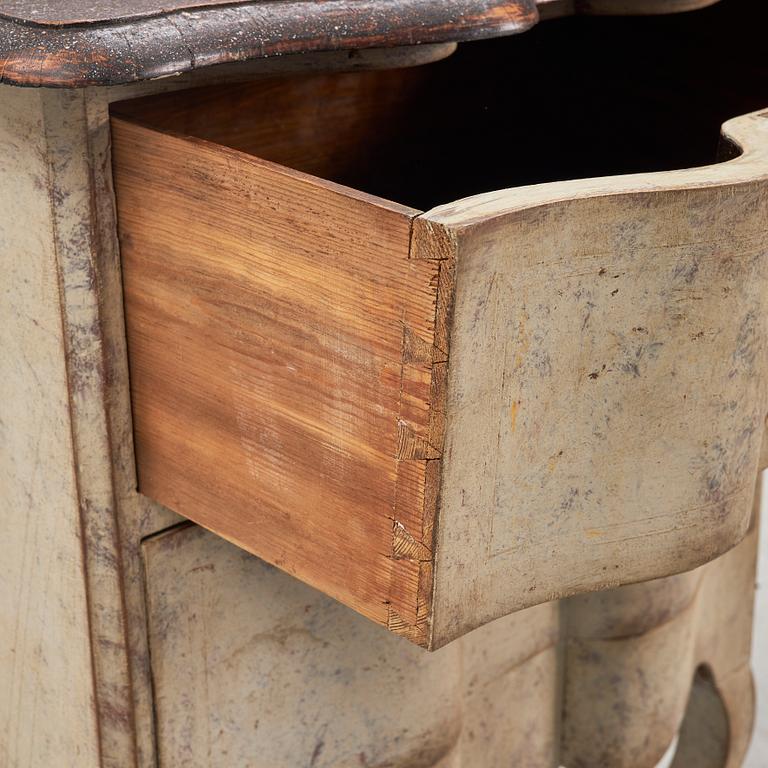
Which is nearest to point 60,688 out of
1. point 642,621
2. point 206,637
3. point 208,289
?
point 206,637

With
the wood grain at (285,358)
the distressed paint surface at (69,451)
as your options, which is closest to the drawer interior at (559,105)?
the distressed paint surface at (69,451)

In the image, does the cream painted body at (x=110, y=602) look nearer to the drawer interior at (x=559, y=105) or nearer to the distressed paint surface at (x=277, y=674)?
the distressed paint surface at (x=277, y=674)

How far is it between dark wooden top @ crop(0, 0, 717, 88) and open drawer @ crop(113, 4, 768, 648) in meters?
0.06

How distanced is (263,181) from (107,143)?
0.16 metres

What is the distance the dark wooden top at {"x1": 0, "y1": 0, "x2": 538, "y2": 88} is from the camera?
2.64 ft

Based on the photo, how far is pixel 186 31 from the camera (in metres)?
0.83

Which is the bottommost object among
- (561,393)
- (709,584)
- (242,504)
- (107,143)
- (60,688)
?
(709,584)

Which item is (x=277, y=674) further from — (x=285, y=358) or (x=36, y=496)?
(x=285, y=358)

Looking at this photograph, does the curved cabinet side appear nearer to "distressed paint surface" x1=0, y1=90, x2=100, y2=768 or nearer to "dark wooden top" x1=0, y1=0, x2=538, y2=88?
"dark wooden top" x1=0, y1=0, x2=538, y2=88

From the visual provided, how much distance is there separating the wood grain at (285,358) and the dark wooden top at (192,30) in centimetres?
6

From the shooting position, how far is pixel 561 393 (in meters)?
0.82

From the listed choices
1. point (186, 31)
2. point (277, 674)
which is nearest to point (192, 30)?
point (186, 31)

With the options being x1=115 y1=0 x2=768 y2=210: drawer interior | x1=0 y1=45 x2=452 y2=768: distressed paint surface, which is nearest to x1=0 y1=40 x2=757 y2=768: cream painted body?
x1=0 y1=45 x2=452 y2=768: distressed paint surface

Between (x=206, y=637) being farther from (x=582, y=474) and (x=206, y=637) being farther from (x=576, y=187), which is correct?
(x=576, y=187)
